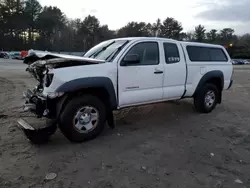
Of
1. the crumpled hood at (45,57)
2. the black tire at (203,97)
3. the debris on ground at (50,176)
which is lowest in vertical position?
the debris on ground at (50,176)

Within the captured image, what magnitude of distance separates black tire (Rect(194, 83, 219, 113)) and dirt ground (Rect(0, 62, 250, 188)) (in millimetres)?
604

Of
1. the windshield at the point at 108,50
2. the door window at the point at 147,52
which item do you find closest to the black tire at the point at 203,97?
the door window at the point at 147,52

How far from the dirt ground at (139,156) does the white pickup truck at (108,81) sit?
0.46m

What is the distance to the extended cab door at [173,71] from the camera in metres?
5.60

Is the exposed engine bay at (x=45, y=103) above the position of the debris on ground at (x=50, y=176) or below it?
above

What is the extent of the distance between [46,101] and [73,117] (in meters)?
0.55

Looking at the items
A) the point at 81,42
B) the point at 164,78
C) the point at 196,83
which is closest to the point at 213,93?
the point at 196,83

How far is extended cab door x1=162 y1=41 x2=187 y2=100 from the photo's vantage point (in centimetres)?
560

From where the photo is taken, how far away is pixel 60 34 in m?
70.9

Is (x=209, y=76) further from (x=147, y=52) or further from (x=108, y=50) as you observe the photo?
(x=108, y=50)

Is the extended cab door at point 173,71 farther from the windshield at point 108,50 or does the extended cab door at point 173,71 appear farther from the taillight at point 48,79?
the taillight at point 48,79

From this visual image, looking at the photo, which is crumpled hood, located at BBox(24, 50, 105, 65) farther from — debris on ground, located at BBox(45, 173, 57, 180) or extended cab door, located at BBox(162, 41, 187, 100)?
debris on ground, located at BBox(45, 173, 57, 180)

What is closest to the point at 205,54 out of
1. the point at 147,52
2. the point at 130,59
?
the point at 147,52

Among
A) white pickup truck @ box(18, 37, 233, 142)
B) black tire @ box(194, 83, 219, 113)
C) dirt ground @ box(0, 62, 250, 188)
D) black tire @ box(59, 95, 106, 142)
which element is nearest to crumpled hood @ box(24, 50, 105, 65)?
→ white pickup truck @ box(18, 37, 233, 142)
